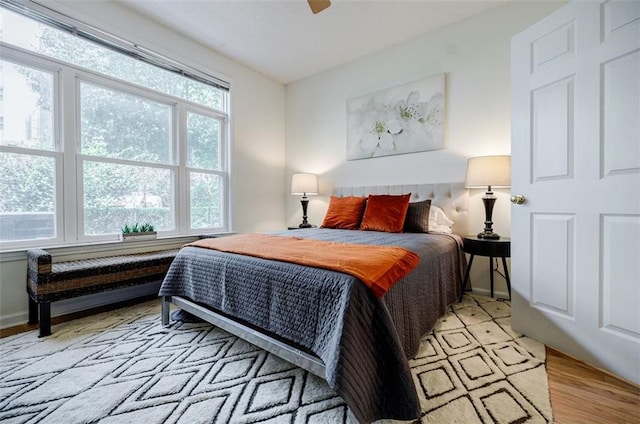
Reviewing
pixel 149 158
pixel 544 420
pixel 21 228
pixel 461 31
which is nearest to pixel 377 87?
pixel 461 31

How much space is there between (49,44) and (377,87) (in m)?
3.24

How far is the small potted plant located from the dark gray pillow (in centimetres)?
263

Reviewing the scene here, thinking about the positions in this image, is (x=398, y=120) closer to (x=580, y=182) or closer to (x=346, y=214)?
(x=346, y=214)

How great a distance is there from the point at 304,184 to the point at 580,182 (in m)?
2.81

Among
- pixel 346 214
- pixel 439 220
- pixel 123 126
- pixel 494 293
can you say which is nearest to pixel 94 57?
pixel 123 126

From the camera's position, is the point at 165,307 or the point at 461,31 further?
the point at 461,31

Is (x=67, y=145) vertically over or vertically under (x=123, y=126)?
under

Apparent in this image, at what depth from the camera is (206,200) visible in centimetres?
352

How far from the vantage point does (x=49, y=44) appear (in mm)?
2301

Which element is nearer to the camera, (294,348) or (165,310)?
(294,348)

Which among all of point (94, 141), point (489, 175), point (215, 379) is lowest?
point (215, 379)

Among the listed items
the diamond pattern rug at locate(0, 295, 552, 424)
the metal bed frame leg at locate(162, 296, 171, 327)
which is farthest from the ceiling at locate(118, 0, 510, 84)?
the diamond pattern rug at locate(0, 295, 552, 424)

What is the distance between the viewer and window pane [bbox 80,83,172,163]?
2.53 meters

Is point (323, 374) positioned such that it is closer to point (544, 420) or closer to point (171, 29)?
point (544, 420)
